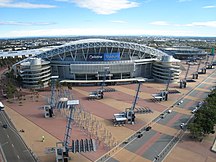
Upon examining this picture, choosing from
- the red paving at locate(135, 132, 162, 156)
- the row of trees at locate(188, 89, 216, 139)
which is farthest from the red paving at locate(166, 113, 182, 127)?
the row of trees at locate(188, 89, 216, 139)

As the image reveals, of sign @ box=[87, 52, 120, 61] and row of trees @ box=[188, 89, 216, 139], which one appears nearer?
row of trees @ box=[188, 89, 216, 139]

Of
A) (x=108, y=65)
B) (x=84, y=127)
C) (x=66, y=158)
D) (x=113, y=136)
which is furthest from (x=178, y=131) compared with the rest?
(x=108, y=65)

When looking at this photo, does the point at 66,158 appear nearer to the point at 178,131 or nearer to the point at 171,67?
the point at 178,131

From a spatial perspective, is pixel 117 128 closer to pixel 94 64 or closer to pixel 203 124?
pixel 203 124

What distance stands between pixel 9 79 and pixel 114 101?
61.8 metres

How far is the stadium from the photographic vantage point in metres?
114

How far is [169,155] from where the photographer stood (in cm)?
4881

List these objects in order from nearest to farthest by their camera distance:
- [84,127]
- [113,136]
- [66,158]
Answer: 1. [66,158]
2. [113,136]
3. [84,127]

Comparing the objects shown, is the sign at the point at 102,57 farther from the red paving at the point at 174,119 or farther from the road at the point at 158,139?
the red paving at the point at 174,119

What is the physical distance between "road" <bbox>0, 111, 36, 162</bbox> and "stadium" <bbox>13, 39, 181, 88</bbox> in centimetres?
4919

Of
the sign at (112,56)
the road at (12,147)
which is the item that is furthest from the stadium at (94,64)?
the road at (12,147)

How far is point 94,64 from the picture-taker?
375ft

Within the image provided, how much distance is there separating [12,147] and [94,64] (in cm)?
6805

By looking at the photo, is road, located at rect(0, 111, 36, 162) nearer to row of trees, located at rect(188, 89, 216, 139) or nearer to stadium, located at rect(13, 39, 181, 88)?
row of trees, located at rect(188, 89, 216, 139)
